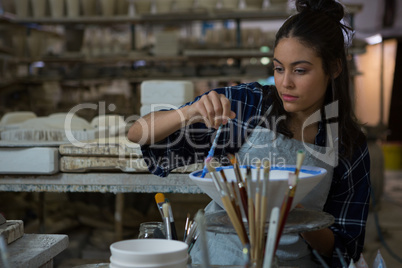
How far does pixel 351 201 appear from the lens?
1401 millimetres

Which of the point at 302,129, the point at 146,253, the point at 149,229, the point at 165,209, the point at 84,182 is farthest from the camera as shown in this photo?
the point at 84,182

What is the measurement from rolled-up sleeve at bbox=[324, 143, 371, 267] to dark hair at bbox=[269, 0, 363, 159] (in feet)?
0.16

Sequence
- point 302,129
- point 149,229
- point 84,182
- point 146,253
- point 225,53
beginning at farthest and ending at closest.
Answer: point 225,53 → point 84,182 → point 302,129 → point 149,229 → point 146,253

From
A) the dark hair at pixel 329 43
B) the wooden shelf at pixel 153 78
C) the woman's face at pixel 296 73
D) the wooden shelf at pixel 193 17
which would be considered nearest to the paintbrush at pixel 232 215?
the woman's face at pixel 296 73

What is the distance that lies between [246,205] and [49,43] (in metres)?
5.20

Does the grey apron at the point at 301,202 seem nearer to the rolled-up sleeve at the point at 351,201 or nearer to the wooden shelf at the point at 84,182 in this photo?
the rolled-up sleeve at the point at 351,201

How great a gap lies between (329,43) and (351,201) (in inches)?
19.0

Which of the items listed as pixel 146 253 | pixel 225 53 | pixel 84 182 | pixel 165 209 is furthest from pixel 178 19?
pixel 146 253

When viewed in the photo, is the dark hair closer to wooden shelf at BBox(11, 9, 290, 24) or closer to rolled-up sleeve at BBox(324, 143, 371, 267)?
rolled-up sleeve at BBox(324, 143, 371, 267)

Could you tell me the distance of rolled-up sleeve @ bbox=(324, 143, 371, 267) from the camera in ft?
4.39

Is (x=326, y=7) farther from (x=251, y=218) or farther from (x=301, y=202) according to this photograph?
(x=251, y=218)

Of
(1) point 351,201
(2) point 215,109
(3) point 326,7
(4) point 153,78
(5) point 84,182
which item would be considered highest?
(3) point 326,7

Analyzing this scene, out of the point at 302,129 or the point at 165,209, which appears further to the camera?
the point at 302,129

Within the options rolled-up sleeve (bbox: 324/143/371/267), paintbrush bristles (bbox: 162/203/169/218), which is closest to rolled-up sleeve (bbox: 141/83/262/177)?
rolled-up sleeve (bbox: 324/143/371/267)
